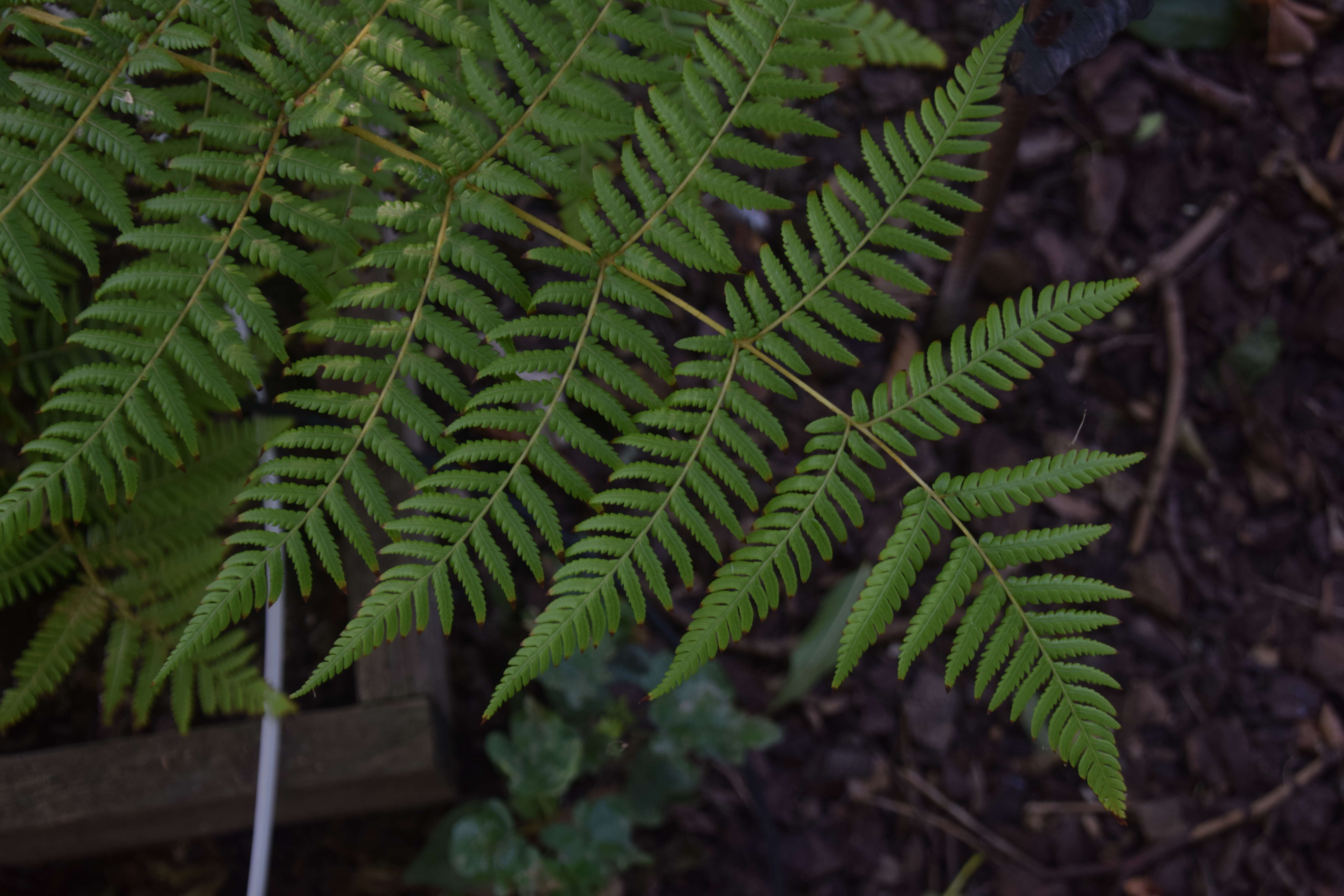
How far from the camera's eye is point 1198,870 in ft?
7.57

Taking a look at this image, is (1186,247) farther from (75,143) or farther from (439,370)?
(75,143)

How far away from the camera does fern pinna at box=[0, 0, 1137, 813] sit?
112cm

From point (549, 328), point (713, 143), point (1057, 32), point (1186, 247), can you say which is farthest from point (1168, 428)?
point (549, 328)

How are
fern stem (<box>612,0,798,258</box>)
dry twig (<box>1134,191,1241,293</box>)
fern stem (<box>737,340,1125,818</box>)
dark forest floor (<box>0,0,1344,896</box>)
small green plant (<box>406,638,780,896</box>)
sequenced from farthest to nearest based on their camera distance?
1. dry twig (<box>1134,191,1241,293</box>)
2. dark forest floor (<box>0,0,1344,896</box>)
3. small green plant (<box>406,638,780,896</box>)
4. fern stem (<box>612,0,798,258</box>)
5. fern stem (<box>737,340,1125,818</box>)

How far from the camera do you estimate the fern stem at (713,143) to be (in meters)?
1.21

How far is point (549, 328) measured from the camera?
3.98 ft

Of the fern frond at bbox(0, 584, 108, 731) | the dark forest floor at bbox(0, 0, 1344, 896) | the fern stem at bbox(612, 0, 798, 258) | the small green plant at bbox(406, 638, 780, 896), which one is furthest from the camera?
the dark forest floor at bbox(0, 0, 1344, 896)

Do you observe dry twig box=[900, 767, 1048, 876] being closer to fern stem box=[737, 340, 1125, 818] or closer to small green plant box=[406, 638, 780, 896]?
small green plant box=[406, 638, 780, 896]

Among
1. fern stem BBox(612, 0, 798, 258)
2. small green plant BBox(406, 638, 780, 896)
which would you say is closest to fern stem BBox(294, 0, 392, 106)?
fern stem BBox(612, 0, 798, 258)

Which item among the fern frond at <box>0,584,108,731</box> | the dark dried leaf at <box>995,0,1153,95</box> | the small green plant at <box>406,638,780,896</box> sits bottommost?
the small green plant at <box>406,638,780,896</box>

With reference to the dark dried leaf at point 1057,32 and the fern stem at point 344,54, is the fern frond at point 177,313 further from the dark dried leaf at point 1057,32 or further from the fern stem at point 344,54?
the dark dried leaf at point 1057,32

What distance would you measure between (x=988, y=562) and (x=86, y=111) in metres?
Answer: 1.47

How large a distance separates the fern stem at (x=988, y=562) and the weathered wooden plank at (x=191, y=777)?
98 centimetres

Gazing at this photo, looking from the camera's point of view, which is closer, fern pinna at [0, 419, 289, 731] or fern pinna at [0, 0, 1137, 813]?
fern pinna at [0, 0, 1137, 813]
